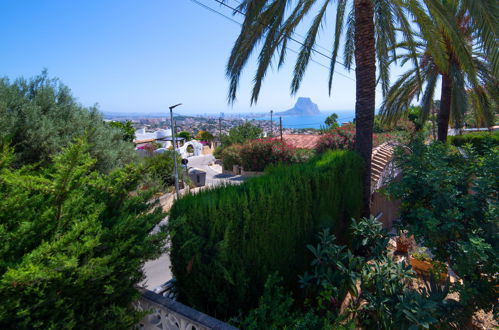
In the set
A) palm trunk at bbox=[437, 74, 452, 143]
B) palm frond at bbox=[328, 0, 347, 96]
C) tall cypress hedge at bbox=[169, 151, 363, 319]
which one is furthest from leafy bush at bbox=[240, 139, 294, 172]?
tall cypress hedge at bbox=[169, 151, 363, 319]

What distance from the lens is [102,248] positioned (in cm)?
209

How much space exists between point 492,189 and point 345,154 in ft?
8.15

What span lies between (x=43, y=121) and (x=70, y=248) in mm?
7467

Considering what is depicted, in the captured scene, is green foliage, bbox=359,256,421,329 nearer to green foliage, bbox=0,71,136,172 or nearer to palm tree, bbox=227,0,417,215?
palm tree, bbox=227,0,417,215

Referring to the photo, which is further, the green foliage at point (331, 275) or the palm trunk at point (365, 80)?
the palm trunk at point (365, 80)

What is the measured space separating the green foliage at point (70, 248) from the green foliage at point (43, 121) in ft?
15.2

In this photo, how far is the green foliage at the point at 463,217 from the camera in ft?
10.2

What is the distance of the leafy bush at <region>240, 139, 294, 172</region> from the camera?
58.8 feet

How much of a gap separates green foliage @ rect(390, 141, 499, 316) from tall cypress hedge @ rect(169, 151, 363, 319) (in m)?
1.42

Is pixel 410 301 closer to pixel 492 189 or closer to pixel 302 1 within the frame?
pixel 492 189

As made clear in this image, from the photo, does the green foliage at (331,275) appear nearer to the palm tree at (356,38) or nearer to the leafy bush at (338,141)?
the palm tree at (356,38)

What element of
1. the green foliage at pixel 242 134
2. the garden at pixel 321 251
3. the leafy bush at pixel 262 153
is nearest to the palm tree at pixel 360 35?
the garden at pixel 321 251

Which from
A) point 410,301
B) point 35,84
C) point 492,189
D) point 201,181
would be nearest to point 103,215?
point 410,301

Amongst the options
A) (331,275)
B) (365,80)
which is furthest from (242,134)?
(331,275)
